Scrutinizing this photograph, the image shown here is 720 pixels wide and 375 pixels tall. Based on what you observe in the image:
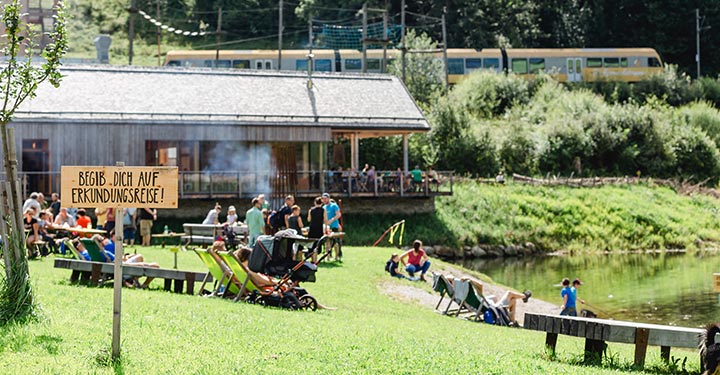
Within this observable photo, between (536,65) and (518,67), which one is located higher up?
(536,65)

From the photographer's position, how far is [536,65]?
228 ft

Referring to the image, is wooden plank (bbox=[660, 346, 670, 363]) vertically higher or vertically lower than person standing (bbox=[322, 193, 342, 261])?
lower

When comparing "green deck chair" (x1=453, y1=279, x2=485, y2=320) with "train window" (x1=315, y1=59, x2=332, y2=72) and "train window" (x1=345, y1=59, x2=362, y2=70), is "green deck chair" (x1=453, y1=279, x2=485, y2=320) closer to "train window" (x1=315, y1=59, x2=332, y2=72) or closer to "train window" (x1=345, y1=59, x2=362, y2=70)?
"train window" (x1=315, y1=59, x2=332, y2=72)

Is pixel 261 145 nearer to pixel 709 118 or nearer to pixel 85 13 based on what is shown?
pixel 709 118

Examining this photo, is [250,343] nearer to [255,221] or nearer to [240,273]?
[240,273]

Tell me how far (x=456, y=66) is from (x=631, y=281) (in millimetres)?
40575

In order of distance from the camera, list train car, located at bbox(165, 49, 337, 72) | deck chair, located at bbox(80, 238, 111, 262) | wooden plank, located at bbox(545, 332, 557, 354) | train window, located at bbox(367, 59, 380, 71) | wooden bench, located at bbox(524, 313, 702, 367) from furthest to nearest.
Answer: train window, located at bbox(367, 59, 380, 71)
train car, located at bbox(165, 49, 337, 72)
deck chair, located at bbox(80, 238, 111, 262)
wooden plank, located at bbox(545, 332, 557, 354)
wooden bench, located at bbox(524, 313, 702, 367)

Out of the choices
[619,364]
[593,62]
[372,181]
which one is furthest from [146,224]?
[593,62]

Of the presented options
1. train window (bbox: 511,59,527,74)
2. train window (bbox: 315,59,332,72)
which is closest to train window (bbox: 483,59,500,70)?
train window (bbox: 511,59,527,74)

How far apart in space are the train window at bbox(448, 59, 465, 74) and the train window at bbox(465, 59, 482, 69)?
1.15 feet

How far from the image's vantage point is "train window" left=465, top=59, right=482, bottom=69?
6838cm

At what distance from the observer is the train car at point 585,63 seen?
2731 inches

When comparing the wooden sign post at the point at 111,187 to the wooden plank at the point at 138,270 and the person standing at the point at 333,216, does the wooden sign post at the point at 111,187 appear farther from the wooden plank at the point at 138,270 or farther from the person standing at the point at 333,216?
the person standing at the point at 333,216

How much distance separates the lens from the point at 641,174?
54.0m
